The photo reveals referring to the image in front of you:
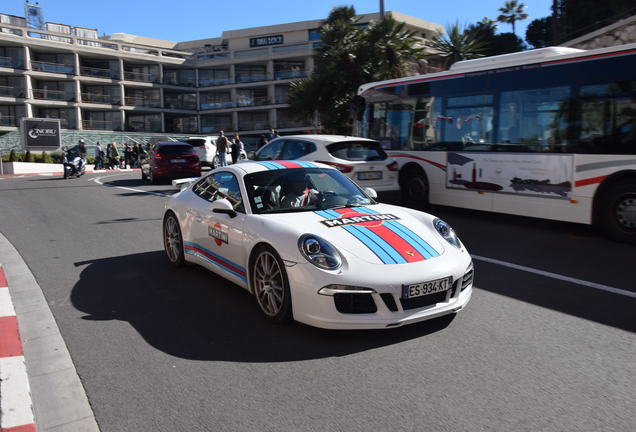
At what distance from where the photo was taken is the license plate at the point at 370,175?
1023cm

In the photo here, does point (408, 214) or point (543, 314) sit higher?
point (408, 214)

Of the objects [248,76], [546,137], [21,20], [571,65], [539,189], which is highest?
[21,20]

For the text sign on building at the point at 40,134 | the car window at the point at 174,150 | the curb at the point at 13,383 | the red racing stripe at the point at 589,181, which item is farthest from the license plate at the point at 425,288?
the text sign on building at the point at 40,134

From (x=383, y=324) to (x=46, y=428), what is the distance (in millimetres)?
2255

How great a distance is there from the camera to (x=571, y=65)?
854cm

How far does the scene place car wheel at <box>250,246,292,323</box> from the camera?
4.38 m

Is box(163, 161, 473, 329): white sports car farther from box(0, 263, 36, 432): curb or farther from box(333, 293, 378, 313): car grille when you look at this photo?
box(0, 263, 36, 432): curb

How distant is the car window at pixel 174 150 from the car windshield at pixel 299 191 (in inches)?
566

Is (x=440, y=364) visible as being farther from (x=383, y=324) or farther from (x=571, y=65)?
(x=571, y=65)

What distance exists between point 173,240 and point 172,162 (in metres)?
13.0

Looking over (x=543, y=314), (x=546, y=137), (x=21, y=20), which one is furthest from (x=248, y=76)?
(x=543, y=314)

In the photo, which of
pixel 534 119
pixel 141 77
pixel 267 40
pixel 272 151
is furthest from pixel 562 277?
pixel 267 40

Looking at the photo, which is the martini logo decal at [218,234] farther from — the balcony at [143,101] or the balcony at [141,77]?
the balcony at [141,77]

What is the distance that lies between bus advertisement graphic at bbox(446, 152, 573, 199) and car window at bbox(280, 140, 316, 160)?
9.13ft
